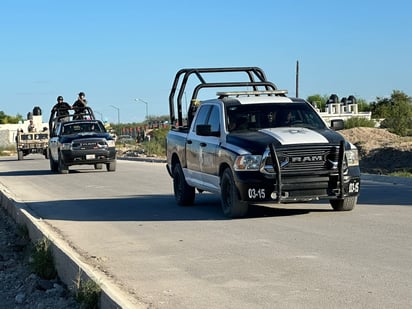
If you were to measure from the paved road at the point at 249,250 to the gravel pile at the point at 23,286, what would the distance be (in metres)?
0.54

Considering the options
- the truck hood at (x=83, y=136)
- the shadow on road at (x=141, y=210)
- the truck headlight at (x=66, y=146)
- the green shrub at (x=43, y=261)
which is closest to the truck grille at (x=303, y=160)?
the shadow on road at (x=141, y=210)

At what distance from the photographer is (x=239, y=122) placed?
13.2 meters

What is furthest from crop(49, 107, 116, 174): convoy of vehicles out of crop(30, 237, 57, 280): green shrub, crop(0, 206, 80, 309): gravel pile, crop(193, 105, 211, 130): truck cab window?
crop(30, 237, 57, 280): green shrub

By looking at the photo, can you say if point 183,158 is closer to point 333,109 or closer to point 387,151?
point 387,151

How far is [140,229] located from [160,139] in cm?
4705

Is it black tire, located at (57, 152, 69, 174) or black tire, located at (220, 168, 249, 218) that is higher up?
black tire, located at (220, 168, 249, 218)

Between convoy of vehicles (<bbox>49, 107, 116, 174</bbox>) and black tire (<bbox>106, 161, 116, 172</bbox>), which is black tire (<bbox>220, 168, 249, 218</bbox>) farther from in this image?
black tire (<bbox>106, 161, 116, 172</bbox>)

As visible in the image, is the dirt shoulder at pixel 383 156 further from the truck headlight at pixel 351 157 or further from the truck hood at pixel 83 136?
the truck headlight at pixel 351 157

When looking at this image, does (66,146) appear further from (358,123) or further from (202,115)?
(358,123)

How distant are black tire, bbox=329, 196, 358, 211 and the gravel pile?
4824 millimetres

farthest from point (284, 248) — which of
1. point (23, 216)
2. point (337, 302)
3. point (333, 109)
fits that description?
point (333, 109)

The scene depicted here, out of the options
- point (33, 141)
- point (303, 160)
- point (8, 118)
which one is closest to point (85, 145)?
point (303, 160)

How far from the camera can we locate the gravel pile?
8242 millimetres

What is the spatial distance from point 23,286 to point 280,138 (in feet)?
14.5
